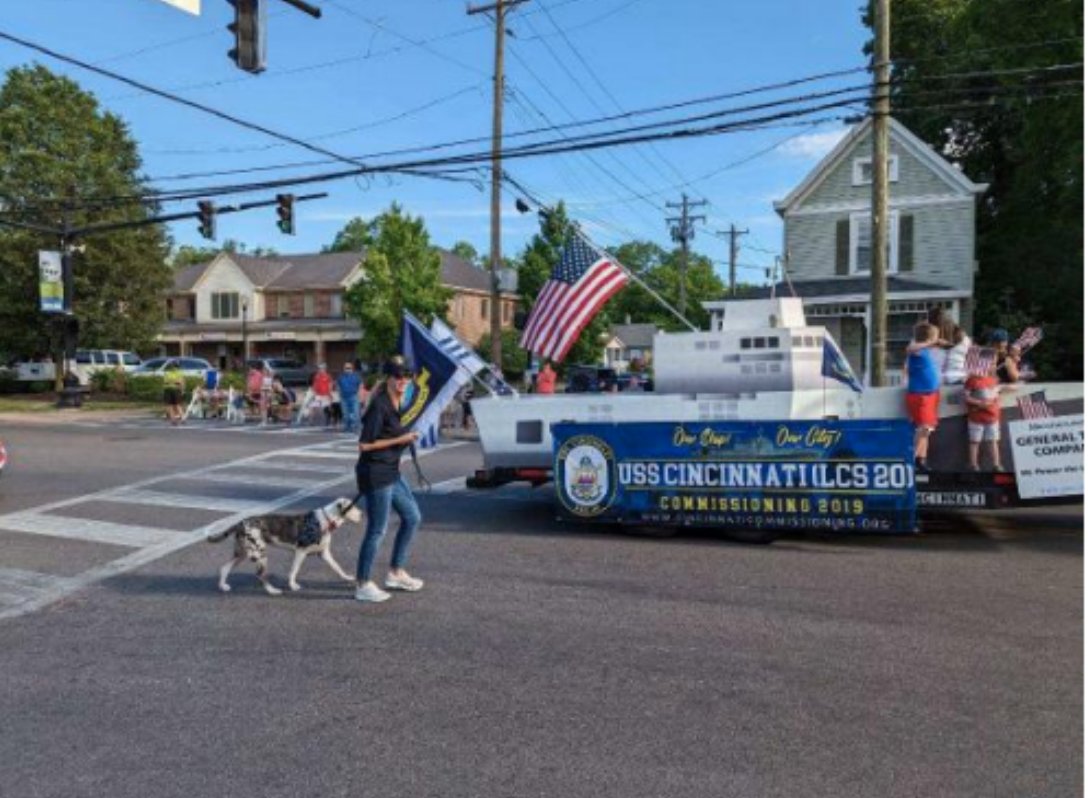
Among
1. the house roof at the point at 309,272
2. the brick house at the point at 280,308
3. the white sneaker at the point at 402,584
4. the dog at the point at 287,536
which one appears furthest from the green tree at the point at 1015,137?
the house roof at the point at 309,272

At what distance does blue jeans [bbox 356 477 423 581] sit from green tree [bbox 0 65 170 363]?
109 feet

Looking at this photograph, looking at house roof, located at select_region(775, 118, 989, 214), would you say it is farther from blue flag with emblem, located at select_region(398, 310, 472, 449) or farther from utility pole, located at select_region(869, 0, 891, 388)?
blue flag with emblem, located at select_region(398, 310, 472, 449)

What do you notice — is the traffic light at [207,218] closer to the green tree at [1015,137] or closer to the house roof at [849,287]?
the house roof at [849,287]

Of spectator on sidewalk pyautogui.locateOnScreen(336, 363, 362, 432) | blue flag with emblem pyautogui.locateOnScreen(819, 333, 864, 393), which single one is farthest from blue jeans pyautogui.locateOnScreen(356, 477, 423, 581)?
spectator on sidewalk pyautogui.locateOnScreen(336, 363, 362, 432)

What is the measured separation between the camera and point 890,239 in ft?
92.5

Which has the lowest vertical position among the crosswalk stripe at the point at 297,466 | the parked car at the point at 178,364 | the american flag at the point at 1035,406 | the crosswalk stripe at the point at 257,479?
the crosswalk stripe at the point at 257,479

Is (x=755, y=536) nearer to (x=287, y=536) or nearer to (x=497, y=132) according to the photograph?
(x=287, y=536)

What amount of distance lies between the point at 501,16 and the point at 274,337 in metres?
32.0

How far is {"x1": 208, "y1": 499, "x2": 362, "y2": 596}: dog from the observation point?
23.2ft

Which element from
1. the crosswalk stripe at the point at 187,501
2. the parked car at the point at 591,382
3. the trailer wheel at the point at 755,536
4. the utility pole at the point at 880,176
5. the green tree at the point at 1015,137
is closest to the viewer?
the trailer wheel at the point at 755,536

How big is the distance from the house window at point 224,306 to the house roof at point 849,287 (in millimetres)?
36342

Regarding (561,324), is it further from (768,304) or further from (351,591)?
(351,591)

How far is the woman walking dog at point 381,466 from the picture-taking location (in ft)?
22.4

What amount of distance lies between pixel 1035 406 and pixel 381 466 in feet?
18.8
